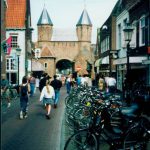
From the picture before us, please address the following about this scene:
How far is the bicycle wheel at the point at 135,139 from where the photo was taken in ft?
28.1

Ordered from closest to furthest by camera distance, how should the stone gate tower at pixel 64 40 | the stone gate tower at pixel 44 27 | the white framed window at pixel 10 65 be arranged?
the white framed window at pixel 10 65 → the stone gate tower at pixel 64 40 → the stone gate tower at pixel 44 27

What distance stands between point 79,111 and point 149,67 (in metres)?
10.6

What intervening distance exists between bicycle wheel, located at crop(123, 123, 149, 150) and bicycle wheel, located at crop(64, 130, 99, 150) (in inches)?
29.3

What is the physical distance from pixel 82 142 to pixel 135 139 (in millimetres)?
1188

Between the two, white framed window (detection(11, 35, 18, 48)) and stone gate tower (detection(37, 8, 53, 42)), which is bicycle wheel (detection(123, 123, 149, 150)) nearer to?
white framed window (detection(11, 35, 18, 48))

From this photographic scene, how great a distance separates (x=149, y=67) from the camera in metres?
21.8

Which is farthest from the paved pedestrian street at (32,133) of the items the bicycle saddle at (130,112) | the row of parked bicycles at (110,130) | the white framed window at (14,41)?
the white framed window at (14,41)

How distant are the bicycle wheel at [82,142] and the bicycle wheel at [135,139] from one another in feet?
2.44

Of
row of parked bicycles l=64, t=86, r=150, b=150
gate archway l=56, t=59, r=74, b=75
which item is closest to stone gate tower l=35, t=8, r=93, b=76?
gate archway l=56, t=59, r=74, b=75

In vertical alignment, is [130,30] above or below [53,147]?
above

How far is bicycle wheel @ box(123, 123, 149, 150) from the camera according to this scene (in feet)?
28.1

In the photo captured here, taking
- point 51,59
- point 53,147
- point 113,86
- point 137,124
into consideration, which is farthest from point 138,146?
point 51,59

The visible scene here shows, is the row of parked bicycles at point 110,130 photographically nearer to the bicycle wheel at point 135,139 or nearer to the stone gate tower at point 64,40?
the bicycle wheel at point 135,139

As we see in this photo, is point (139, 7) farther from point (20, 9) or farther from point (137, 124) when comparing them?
point (20, 9)
